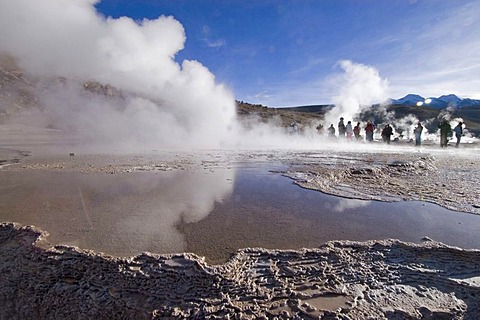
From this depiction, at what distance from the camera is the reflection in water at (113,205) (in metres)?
2.93

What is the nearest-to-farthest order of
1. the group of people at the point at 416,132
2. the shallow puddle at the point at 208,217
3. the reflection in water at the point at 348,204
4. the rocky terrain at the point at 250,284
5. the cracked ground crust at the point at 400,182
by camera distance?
the rocky terrain at the point at 250,284, the shallow puddle at the point at 208,217, the reflection in water at the point at 348,204, the cracked ground crust at the point at 400,182, the group of people at the point at 416,132

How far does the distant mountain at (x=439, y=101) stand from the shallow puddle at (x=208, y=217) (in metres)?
88.6

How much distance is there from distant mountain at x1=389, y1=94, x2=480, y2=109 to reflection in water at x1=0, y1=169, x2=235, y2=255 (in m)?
88.9

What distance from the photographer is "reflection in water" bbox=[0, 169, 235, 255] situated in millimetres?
2934

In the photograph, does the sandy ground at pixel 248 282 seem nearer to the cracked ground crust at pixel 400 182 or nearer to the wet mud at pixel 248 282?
the wet mud at pixel 248 282

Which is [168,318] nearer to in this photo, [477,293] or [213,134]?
[477,293]

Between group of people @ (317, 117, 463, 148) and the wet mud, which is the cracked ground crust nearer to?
the wet mud

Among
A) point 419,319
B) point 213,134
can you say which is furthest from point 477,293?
point 213,134

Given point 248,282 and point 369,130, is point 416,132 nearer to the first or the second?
point 369,130

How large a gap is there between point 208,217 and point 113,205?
4.78 feet

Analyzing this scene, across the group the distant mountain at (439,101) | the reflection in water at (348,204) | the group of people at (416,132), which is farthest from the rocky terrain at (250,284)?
the distant mountain at (439,101)

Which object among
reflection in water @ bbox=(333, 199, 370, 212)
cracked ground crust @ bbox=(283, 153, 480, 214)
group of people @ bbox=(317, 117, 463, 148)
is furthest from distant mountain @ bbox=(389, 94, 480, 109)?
reflection in water @ bbox=(333, 199, 370, 212)

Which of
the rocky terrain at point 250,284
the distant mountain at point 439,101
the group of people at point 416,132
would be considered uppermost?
the distant mountain at point 439,101

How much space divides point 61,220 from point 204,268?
215 centimetres
